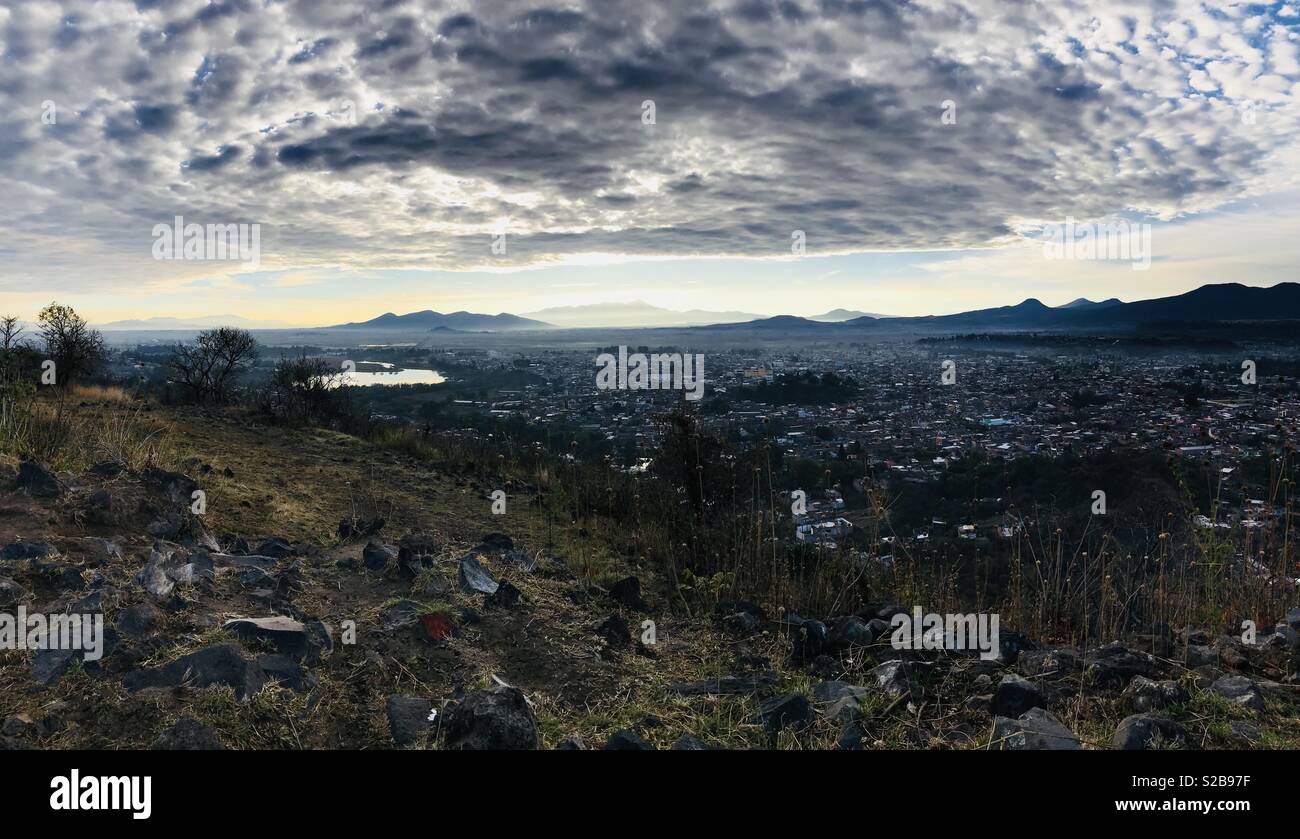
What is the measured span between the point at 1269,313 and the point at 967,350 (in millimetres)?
23361

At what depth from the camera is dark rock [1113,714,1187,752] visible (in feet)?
9.34

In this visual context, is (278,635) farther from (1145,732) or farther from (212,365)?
(212,365)

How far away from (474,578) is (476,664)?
101cm

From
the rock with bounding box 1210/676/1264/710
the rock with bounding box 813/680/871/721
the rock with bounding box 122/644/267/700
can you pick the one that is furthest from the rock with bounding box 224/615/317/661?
the rock with bounding box 1210/676/1264/710

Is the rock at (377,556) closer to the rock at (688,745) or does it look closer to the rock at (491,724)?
the rock at (491,724)

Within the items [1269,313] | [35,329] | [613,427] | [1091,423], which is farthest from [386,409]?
[1269,313]

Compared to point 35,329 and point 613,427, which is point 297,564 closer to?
point 35,329

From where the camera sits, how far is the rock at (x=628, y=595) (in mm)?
4762

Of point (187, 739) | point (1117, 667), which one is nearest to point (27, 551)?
point (187, 739)

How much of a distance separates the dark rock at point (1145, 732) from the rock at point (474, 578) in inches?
128

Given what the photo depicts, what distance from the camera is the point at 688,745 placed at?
2.77 m

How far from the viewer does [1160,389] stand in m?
21.1

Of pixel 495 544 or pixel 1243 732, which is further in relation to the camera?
pixel 495 544

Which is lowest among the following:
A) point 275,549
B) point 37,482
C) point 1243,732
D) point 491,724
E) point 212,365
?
point 1243,732
